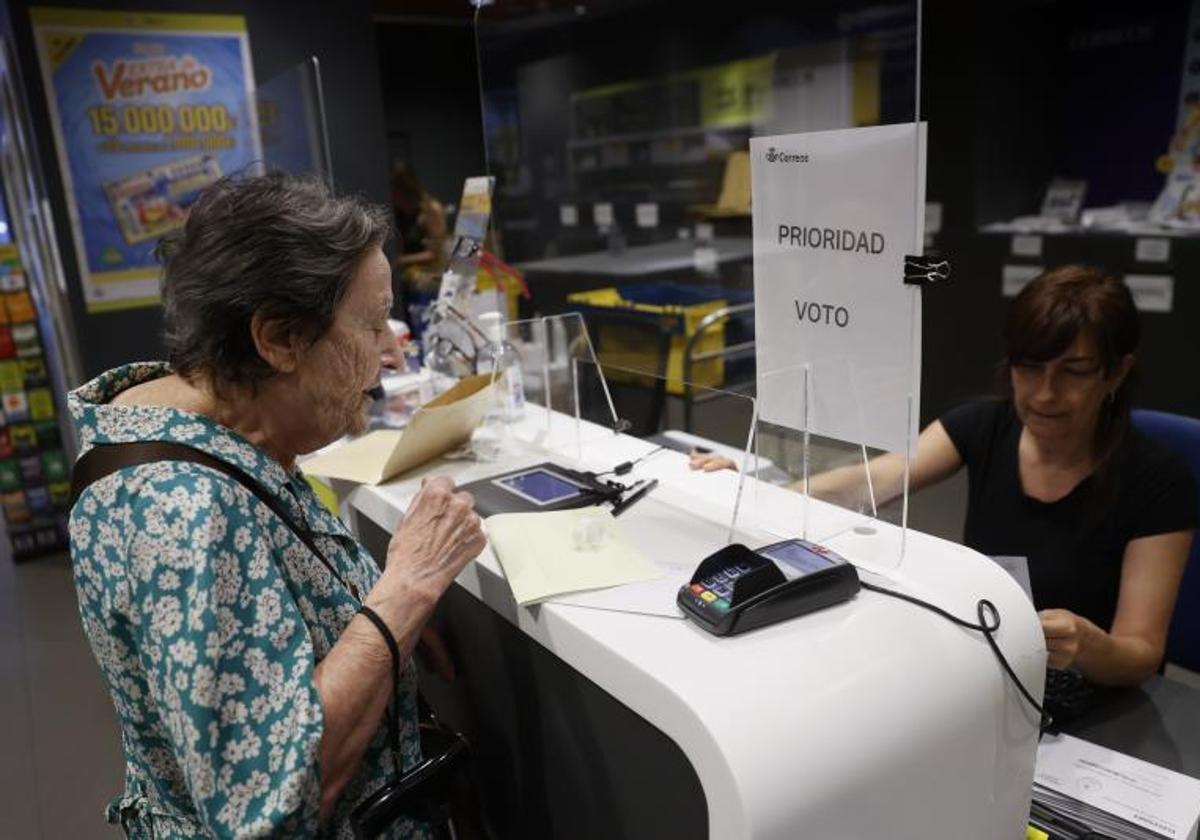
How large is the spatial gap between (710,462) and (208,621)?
80 cm

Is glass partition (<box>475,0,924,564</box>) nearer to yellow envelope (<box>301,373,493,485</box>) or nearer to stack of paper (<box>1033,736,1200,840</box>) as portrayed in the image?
yellow envelope (<box>301,373,493,485</box>)

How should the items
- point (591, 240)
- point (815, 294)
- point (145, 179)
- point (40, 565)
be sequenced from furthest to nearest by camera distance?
point (591, 240), point (40, 565), point (145, 179), point (815, 294)

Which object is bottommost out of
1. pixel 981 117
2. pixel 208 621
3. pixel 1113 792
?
pixel 1113 792

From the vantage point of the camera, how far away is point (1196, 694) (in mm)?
1247

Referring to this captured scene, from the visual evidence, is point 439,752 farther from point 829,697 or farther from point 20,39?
point 20,39

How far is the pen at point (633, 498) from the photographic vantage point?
1.22 meters

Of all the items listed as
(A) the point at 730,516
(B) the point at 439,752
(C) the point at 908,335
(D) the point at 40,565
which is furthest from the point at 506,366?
(D) the point at 40,565

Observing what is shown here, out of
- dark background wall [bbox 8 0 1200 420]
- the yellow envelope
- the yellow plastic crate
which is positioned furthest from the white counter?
dark background wall [bbox 8 0 1200 420]

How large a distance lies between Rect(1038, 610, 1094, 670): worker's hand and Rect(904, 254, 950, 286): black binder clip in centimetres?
56

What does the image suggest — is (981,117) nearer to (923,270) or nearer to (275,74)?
(275,74)

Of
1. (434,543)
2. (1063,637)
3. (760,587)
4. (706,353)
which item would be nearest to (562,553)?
(434,543)

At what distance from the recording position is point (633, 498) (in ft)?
4.12

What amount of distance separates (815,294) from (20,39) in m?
3.62

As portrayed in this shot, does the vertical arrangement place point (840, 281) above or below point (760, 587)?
above
